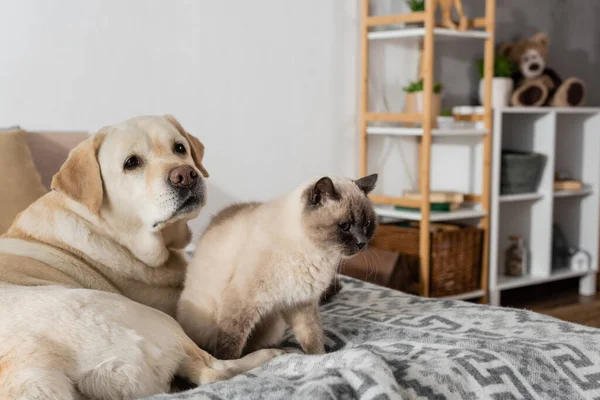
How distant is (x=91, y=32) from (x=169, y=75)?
38 cm

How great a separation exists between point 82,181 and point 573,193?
3.31 metres

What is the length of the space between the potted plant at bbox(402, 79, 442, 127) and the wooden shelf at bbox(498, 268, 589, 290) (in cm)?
101

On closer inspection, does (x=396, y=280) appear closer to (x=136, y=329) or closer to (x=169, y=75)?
(x=169, y=75)

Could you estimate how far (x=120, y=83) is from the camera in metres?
2.90

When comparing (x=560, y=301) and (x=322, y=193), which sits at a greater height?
(x=322, y=193)

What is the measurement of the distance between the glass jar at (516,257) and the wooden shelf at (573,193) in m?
0.35

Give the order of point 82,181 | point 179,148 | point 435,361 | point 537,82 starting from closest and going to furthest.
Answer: point 435,361
point 82,181
point 179,148
point 537,82

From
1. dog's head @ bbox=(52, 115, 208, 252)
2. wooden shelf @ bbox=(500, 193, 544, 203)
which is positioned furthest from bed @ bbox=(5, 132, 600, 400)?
wooden shelf @ bbox=(500, 193, 544, 203)

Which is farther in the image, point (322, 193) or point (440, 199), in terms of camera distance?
point (440, 199)

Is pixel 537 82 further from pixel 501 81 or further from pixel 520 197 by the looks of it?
pixel 520 197

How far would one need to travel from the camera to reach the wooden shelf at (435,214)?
11.4 ft

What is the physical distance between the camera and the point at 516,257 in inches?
159

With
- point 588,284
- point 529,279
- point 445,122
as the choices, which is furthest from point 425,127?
point 588,284

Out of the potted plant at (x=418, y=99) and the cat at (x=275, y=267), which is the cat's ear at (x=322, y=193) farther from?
the potted plant at (x=418, y=99)
